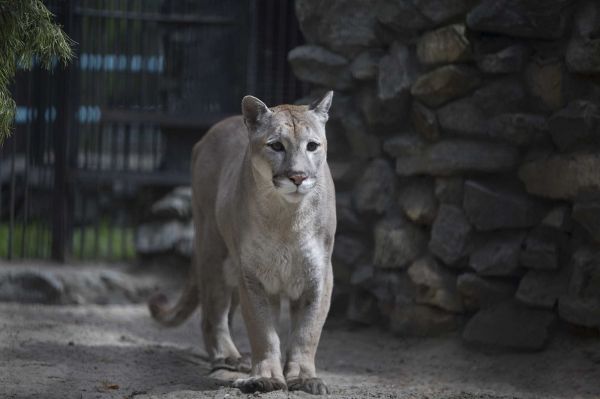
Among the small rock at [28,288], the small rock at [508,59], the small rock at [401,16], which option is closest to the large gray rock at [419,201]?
the small rock at [508,59]

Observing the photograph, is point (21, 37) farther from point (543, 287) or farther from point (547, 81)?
point (543, 287)

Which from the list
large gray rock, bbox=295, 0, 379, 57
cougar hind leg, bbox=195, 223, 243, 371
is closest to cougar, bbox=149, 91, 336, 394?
cougar hind leg, bbox=195, 223, 243, 371

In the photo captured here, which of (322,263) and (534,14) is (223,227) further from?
(534,14)

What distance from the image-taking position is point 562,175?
229 inches

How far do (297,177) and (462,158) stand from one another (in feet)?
5.69

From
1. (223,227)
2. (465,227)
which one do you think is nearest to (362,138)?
(465,227)

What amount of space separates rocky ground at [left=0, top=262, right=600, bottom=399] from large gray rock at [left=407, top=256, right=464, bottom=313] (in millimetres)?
255

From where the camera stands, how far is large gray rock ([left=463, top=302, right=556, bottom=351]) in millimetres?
5925

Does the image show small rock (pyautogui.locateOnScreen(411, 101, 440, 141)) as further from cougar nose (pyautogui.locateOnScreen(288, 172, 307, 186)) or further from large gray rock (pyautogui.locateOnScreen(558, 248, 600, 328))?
cougar nose (pyautogui.locateOnScreen(288, 172, 307, 186))

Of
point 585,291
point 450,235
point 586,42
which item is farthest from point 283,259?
point 586,42

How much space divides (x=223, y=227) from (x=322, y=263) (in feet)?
2.84

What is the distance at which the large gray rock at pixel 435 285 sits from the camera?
253 inches

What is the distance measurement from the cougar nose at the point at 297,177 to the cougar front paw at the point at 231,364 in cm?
151

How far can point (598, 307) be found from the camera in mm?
5551
